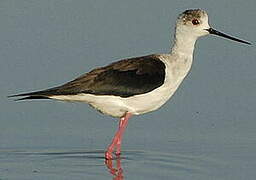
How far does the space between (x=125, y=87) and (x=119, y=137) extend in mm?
467

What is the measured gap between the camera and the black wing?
25.5 ft

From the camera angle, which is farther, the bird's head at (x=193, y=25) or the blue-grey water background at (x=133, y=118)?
the bird's head at (x=193, y=25)

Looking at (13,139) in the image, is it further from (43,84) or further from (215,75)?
(215,75)

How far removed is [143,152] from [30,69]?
1.74 meters

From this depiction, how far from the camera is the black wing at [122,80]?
306 inches

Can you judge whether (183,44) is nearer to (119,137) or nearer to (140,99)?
(140,99)

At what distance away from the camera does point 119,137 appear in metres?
8.12

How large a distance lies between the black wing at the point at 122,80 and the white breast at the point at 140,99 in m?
0.04

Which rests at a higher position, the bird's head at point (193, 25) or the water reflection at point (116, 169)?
the bird's head at point (193, 25)

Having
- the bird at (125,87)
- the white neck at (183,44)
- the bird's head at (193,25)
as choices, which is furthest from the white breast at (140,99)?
the bird's head at (193,25)

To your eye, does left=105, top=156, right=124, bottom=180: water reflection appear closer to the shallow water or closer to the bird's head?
the shallow water

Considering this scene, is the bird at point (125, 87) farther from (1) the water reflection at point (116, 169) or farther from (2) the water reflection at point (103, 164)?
(2) the water reflection at point (103, 164)

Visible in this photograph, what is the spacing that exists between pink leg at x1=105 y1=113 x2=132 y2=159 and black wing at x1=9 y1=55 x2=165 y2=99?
317 mm

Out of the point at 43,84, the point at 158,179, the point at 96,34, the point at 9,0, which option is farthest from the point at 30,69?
the point at 158,179
